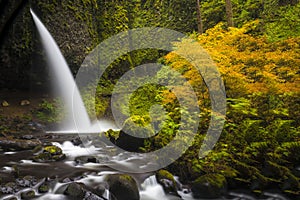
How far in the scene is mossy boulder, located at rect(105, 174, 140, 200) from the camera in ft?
17.4

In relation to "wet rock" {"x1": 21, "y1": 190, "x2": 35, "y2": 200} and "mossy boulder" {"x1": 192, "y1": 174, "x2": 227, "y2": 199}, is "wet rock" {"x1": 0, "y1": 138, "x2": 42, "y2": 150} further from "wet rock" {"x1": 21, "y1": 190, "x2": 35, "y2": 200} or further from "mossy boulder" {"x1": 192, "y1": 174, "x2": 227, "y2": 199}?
"mossy boulder" {"x1": 192, "y1": 174, "x2": 227, "y2": 199}

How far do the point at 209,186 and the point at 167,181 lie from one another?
104 cm

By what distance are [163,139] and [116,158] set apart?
6.49ft

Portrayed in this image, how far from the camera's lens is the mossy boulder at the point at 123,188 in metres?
5.31

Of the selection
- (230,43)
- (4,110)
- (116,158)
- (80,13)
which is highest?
(80,13)

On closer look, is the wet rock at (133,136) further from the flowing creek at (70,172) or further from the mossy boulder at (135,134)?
the flowing creek at (70,172)

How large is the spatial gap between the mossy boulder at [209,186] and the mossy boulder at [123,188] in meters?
1.40

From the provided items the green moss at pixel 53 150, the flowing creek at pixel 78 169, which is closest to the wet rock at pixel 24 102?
the flowing creek at pixel 78 169

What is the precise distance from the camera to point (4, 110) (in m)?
12.7

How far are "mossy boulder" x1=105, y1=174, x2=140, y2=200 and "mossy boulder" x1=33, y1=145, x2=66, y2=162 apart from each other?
9.66 ft

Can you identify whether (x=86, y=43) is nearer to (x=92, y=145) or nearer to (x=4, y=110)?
(x=4, y=110)

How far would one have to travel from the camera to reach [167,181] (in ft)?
19.9

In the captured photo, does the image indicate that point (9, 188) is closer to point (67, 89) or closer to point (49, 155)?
point (49, 155)

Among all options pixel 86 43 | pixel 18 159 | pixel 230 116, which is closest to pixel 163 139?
pixel 230 116
